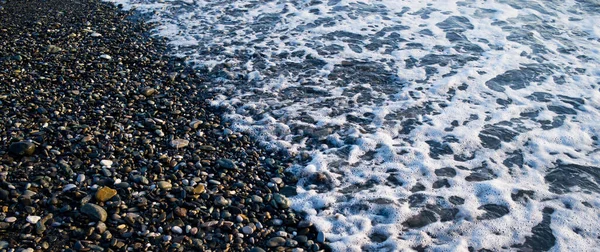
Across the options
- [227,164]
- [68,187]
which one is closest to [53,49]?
[68,187]

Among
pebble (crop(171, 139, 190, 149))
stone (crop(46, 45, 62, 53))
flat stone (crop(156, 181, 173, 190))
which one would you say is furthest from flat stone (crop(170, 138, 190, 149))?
stone (crop(46, 45, 62, 53))

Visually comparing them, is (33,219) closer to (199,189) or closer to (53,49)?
(199,189)

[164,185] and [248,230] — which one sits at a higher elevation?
[164,185]

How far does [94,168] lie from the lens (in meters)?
4.41

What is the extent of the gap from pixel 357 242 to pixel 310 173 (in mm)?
1000

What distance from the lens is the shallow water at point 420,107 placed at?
420cm

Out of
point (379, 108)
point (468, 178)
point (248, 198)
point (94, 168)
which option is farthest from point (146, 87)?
point (468, 178)

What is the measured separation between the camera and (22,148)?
4.48 meters

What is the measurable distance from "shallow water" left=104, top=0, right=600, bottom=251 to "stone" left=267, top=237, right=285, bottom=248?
1.30ft

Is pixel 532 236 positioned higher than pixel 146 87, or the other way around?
pixel 146 87

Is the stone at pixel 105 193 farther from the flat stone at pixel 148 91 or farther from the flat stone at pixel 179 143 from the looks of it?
the flat stone at pixel 148 91

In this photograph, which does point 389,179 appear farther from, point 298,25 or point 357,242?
point 298,25

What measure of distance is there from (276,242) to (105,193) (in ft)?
5.08

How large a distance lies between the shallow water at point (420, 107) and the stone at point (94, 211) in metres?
1.66
